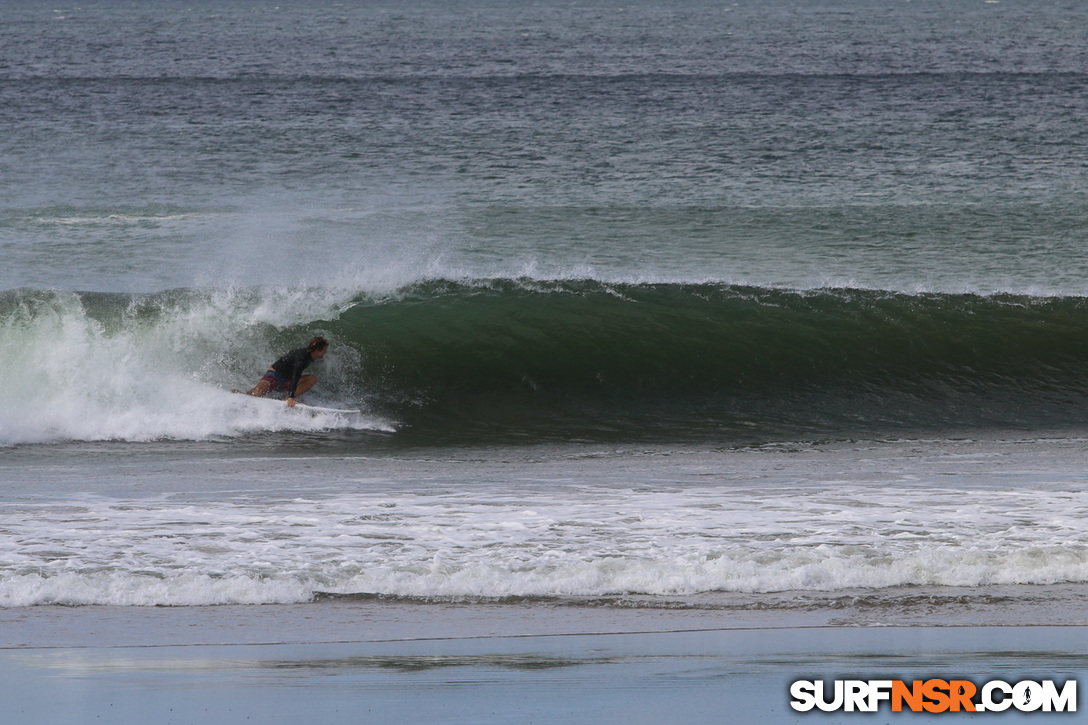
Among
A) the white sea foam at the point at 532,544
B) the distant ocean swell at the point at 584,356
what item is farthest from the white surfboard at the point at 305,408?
the white sea foam at the point at 532,544

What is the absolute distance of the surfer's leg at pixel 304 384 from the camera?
38.7 ft

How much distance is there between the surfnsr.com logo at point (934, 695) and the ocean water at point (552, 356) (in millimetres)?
858

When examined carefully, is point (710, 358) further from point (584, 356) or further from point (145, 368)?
point (145, 368)

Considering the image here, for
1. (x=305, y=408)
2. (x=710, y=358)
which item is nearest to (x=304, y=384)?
(x=305, y=408)

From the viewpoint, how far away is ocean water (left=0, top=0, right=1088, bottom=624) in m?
6.82

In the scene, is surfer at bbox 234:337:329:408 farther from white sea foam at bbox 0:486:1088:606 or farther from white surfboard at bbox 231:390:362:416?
white sea foam at bbox 0:486:1088:606

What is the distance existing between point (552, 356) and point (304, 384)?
304 cm

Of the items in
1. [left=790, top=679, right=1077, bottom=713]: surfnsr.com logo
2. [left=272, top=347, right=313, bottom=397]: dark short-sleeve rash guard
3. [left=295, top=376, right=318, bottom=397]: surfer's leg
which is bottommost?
[left=790, top=679, right=1077, bottom=713]: surfnsr.com logo

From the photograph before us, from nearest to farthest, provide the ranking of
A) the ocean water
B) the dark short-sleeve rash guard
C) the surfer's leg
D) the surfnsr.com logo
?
1. the surfnsr.com logo
2. the ocean water
3. the dark short-sleeve rash guard
4. the surfer's leg

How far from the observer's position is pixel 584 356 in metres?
13.6

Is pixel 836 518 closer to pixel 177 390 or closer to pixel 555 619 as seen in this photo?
pixel 555 619

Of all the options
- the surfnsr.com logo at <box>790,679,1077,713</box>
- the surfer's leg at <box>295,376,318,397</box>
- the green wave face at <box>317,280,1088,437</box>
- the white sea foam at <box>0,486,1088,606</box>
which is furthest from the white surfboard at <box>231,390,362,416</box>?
the surfnsr.com logo at <box>790,679,1077,713</box>

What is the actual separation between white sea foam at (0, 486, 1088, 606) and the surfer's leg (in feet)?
11.7

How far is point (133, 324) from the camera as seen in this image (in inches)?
528
